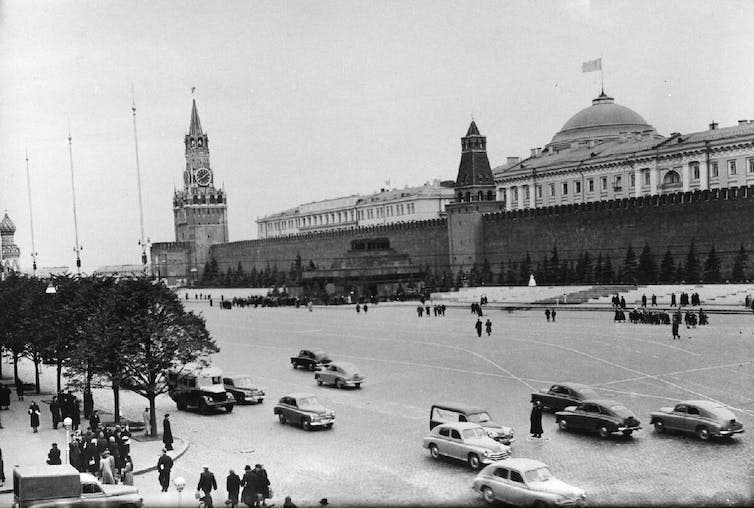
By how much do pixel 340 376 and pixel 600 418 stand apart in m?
7.08

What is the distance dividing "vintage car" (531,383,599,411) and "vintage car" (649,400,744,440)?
1.57 m

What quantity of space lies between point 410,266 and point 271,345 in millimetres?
30450

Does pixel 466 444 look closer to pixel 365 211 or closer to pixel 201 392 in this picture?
pixel 201 392

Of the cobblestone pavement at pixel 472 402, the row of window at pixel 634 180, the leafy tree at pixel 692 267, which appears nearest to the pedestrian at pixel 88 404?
the cobblestone pavement at pixel 472 402

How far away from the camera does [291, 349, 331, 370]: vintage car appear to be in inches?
866

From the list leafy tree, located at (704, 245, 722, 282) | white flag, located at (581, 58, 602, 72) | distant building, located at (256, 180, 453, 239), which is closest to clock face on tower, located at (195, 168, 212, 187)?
distant building, located at (256, 180, 453, 239)

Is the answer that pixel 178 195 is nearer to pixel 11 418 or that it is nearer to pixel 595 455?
pixel 11 418

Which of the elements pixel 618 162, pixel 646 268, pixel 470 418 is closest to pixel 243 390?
pixel 470 418

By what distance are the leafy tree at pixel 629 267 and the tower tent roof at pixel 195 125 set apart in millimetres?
65382

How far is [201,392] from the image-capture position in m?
17.5

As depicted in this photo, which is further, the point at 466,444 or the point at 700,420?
the point at 700,420

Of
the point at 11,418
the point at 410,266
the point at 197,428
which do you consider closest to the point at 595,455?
the point at 197,428

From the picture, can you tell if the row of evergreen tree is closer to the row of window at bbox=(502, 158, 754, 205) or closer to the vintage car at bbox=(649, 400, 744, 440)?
the row of window at bbox=(502, 158, 754, 205)

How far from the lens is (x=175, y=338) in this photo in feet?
54.3
